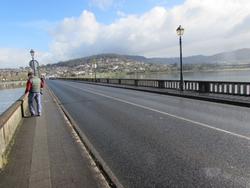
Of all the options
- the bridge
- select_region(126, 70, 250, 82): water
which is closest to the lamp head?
select_region(126, 70, 250, 82): water

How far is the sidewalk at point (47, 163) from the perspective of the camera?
18.7ft

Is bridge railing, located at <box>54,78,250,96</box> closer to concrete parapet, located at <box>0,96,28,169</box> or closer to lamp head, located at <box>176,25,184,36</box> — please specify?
lamp head, located at <box>176,25,184,36</box>

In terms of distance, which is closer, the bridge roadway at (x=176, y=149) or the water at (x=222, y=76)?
the bridge roadway at (x=176, y=149)

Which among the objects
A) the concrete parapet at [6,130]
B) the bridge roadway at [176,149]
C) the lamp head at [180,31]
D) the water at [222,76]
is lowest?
the water at [222,76]

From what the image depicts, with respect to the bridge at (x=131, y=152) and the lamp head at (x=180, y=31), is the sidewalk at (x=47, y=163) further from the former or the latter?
the lamp head at (x=180, y=31)

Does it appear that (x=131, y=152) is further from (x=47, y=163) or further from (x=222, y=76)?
(x=222, y=76)

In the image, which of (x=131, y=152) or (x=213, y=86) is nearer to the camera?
(x=131, y=152)

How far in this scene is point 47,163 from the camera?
22.6 ft

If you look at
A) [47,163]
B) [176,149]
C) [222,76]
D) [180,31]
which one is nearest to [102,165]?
[47,163]

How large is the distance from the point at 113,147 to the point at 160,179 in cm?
290

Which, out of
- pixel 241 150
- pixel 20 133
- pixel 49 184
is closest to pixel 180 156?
pixel 241 150

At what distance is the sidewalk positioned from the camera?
570cm

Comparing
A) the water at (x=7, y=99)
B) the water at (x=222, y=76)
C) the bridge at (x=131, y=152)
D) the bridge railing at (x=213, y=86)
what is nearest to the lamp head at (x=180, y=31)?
the bridge railing at (x=213, y=86)

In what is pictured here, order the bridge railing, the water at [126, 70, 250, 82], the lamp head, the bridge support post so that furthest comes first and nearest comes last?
the water at [126, 70, 250, 82] < the lamp head < the bridge support post < the bridge railing
